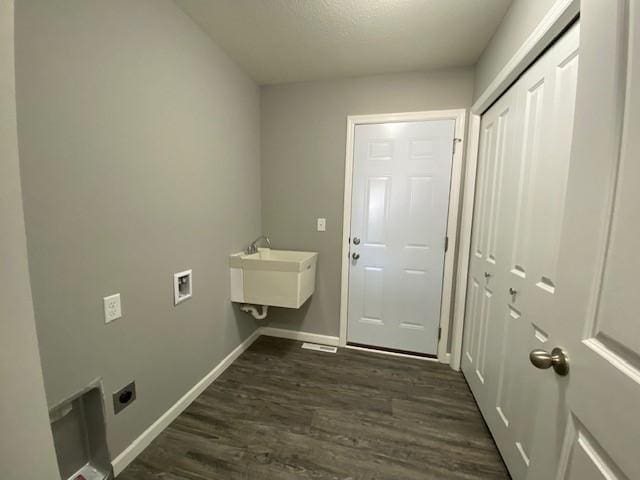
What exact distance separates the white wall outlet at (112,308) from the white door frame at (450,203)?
1.65 m

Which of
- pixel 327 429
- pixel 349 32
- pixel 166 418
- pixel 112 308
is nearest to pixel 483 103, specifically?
pixel 349 32

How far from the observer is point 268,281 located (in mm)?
2047

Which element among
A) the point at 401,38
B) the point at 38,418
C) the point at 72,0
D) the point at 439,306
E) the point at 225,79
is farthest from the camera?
the point at 439,306

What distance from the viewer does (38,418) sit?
0.49 metres

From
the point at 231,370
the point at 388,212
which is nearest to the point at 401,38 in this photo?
the point at 388,212

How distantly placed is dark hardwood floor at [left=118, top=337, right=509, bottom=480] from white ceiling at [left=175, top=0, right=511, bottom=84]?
2.43 meters

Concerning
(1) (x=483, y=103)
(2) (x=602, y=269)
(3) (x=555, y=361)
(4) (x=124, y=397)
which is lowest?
(4) (x=124, y=397)

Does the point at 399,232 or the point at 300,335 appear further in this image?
the point at 300,335

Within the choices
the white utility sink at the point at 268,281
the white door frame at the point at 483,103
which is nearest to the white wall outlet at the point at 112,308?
the white utility sink at the point at 268,281

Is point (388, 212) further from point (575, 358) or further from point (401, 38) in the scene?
point (575, 358)

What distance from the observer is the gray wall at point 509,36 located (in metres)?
1.14

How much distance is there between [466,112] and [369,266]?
1.46 metres

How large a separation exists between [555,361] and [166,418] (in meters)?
1.89

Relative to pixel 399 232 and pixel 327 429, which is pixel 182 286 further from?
pixel 399 232
